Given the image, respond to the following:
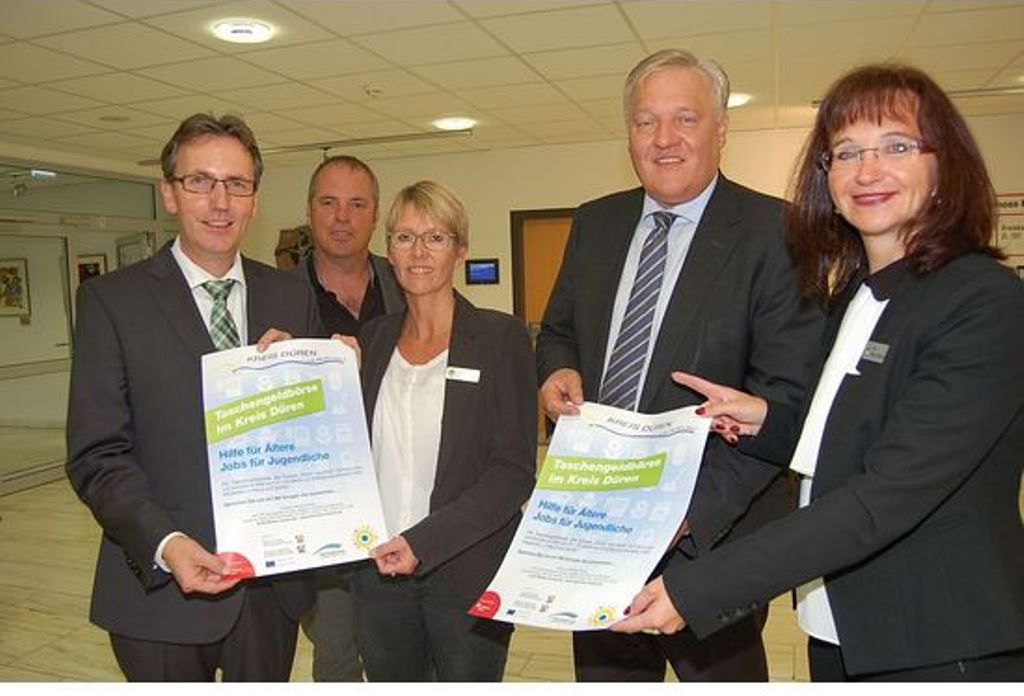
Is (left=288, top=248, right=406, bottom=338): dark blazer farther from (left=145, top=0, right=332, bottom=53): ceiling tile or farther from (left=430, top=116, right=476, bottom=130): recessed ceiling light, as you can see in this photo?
(left=430, top=116, right=476, bottom=130): recessed ceiling light

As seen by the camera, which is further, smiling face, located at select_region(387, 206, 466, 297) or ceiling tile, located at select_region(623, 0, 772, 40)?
ceiling tile, located at select_region(623, 0, 772, 40)

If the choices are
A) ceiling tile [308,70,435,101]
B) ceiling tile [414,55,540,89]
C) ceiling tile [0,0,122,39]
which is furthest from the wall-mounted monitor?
ceiling tile [0,0,122,39]

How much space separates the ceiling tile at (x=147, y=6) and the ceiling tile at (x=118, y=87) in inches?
46.2

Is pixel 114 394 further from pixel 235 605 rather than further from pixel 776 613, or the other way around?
pixel 776 613

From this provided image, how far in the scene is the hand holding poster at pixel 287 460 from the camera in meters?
1.38

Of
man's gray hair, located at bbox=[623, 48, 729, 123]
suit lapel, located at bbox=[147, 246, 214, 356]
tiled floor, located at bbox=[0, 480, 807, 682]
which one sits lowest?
tiled floor, located at bbox=[0, 480, 807, 682]

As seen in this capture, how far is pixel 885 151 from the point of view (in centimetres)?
129

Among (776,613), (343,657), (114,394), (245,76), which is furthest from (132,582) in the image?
(245,76)

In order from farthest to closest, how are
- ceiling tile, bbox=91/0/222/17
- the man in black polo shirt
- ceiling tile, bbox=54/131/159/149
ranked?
ceiling tile, bbox=54/131/159/149
ceiling tile, bbox=91/0/222/17
the man in black polo shirt

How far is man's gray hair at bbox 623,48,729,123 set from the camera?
1.65 m

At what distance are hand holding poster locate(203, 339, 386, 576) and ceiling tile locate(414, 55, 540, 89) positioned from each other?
3691mm

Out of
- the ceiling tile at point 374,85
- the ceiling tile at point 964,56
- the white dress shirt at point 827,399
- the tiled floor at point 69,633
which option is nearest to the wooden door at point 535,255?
the ceiling tile at point 374,85

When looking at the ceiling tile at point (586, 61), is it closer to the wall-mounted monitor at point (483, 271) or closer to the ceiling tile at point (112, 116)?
the ceiling tile at point (112, 116)

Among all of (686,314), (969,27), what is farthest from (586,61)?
(686,314)
